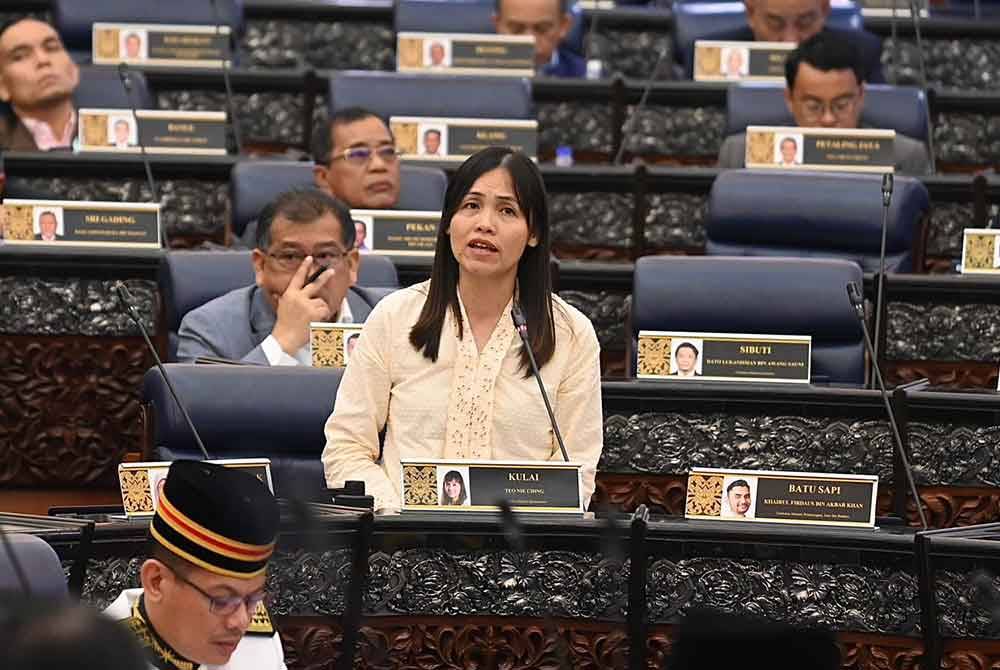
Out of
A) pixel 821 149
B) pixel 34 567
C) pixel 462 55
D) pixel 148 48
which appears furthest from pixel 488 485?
pixel 148 48

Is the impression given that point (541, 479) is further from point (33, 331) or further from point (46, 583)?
point (33, 331)

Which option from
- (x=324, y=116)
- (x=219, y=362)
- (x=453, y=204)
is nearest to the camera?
(x=453, y=204)

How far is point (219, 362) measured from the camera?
4871mm

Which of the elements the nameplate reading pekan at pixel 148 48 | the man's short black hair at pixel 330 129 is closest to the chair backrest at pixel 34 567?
the man's short black hair at pixel 330 129

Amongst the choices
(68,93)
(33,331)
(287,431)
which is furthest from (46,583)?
(68,93)

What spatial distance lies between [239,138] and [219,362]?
3103 millimetres

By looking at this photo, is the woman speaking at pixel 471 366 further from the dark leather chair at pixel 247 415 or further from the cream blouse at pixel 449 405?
the dark leather chair at pixel 247 415

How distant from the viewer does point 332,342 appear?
5125 mm

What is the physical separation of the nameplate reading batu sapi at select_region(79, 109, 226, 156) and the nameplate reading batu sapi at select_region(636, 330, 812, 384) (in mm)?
2457

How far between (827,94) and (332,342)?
2.74 m

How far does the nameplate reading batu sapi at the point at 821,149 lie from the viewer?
6.98m

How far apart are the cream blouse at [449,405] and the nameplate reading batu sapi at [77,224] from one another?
6.42 ft

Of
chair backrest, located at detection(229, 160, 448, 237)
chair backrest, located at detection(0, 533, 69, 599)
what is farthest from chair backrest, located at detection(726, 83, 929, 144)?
chair backrest, located at detection(0, 533, 69, 599)

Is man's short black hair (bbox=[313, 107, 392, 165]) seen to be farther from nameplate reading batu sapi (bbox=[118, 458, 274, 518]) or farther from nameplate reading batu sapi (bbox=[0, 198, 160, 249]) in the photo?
nameplate reading batu sapi (bbox=[118, 458, 274, 518])
